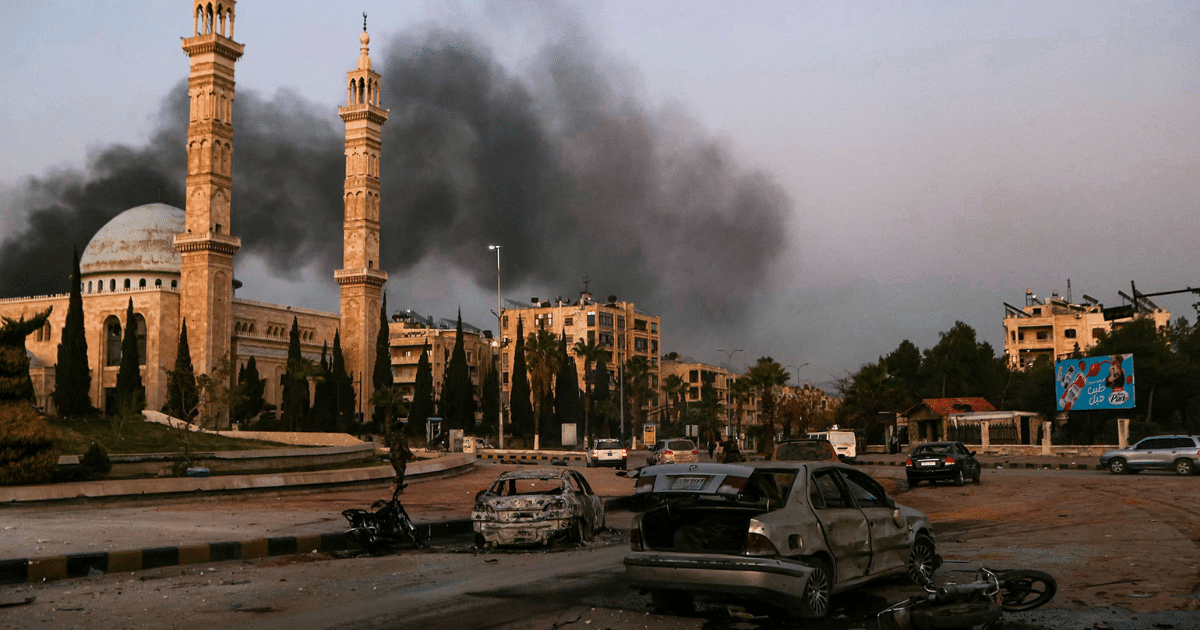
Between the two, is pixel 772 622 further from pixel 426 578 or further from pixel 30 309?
pixel 30 309

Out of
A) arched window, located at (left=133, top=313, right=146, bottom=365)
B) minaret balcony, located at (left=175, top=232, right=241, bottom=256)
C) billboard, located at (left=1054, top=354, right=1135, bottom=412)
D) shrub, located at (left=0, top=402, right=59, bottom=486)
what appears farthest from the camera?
arched window, located at (left=133, top=313, right=146, bottom=365)

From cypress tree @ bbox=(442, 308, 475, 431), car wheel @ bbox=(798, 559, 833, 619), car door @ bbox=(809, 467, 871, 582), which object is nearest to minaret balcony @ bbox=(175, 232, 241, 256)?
cypress tree @ bbox=(442, 308, 475, 431)

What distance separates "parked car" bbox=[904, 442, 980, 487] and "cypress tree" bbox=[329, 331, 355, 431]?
204 feet

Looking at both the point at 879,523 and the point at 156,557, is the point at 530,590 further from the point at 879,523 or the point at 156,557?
the point at 156,557

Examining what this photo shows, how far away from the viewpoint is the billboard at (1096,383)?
180ft

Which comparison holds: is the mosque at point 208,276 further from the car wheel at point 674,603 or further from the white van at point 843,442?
the car wheel at point 674,603

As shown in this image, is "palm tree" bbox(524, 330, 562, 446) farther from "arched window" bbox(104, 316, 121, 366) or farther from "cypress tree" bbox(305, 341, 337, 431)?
"arched window" bbox(104, 316, 121, 366)

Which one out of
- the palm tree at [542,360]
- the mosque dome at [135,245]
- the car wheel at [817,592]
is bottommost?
the car wheel at [817,592]

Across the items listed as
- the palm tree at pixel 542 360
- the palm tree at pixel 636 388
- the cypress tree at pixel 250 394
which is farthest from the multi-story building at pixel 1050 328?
the cypress tree at pixel 250 394

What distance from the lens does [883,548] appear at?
9836 millimetres

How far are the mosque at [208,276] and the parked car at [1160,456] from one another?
204ft

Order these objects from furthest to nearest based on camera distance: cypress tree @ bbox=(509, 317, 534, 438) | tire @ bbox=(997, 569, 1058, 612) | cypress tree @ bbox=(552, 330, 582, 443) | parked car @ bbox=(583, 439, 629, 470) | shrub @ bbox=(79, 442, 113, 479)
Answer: cypress tree @ bbox=(552, 330, 582, 443), cypress tree @ bbox=(509, 317, 534, 438), parked car @ bbox=(583, 439, 629, 470), shrub @ bbox=(79, 442, 113, 479), tire @ bbox=(997, 569, 1058, 612)

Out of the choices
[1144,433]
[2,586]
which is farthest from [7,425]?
[1144,433]

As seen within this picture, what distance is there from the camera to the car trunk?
8845 mm
